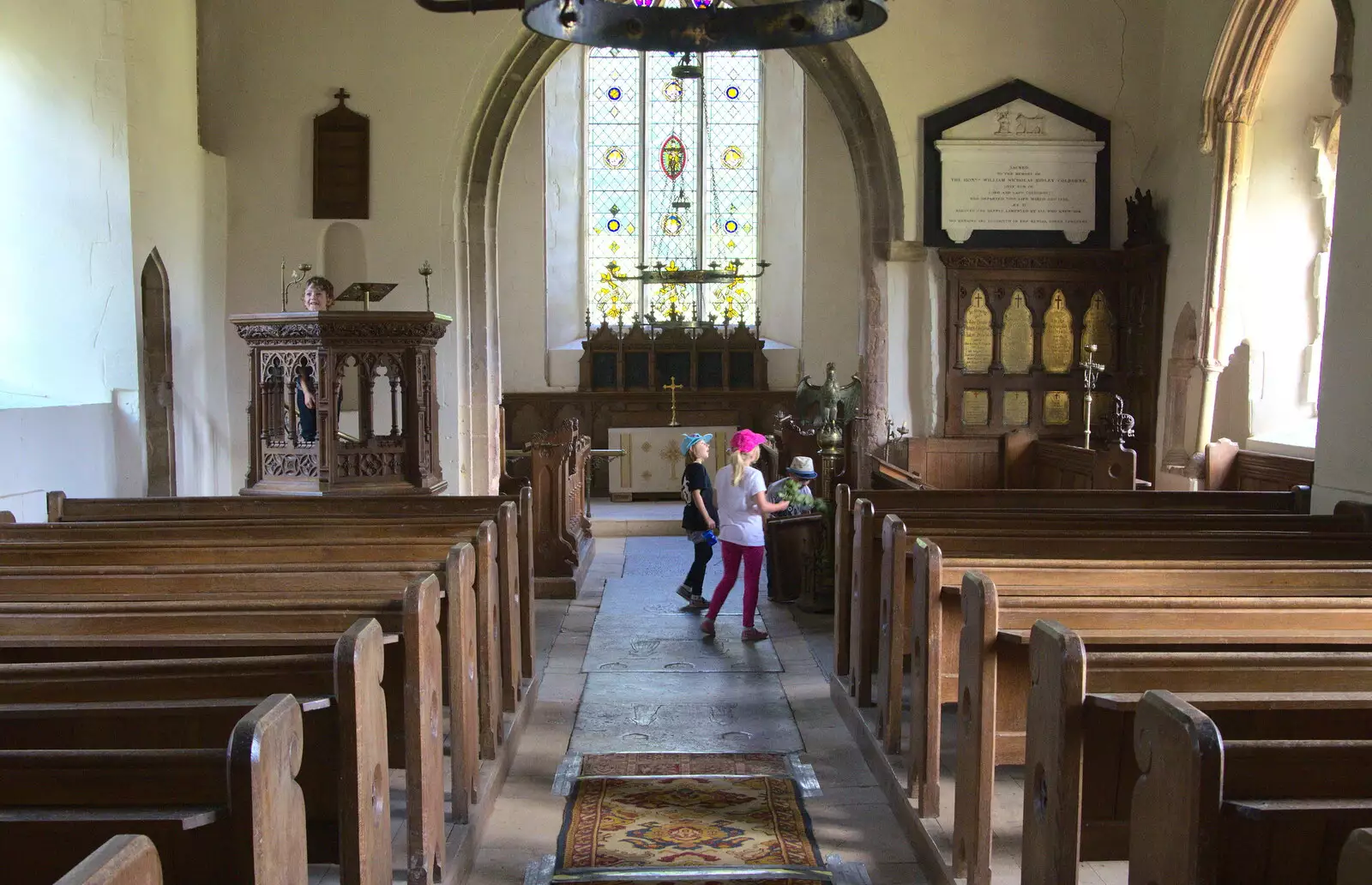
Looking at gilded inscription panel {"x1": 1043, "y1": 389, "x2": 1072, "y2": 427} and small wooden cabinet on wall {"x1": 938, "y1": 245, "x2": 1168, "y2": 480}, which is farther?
gilded inscription panel {"x1": 1043, "y1": 389, "x2": 1072, "y2": 427}

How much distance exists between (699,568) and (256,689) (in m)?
4.55

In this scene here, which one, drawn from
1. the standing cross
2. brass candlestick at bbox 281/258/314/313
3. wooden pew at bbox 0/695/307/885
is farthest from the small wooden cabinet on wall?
wooden pew at bbox 0/695/307/885

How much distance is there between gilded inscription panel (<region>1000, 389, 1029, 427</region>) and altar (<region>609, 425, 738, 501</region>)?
3683 mm

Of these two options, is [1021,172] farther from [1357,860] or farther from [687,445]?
[1357,860]

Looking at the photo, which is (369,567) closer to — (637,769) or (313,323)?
(637,769)

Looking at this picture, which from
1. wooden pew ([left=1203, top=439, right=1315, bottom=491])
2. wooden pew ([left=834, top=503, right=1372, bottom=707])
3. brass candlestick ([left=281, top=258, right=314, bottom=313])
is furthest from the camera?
brass candlestick ([left=281, top=258, right=314, bottom=313])

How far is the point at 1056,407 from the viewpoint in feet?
27.9

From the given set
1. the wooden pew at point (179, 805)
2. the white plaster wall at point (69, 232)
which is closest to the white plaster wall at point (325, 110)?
the white plaster wall at point (69, 232)

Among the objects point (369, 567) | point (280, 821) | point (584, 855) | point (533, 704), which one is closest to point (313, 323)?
point (533, 704)

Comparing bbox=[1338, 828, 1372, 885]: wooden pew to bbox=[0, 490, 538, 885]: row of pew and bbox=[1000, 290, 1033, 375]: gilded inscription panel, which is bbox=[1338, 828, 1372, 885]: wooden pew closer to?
bbox=[0, 490, 538, 885]: row of pew

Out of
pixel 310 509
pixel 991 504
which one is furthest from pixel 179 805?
pixel 991 504

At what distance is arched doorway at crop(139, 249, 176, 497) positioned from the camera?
24.1ft

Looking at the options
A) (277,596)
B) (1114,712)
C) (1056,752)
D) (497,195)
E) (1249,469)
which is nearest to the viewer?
(1056,752)

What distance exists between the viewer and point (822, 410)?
7.19 metres
